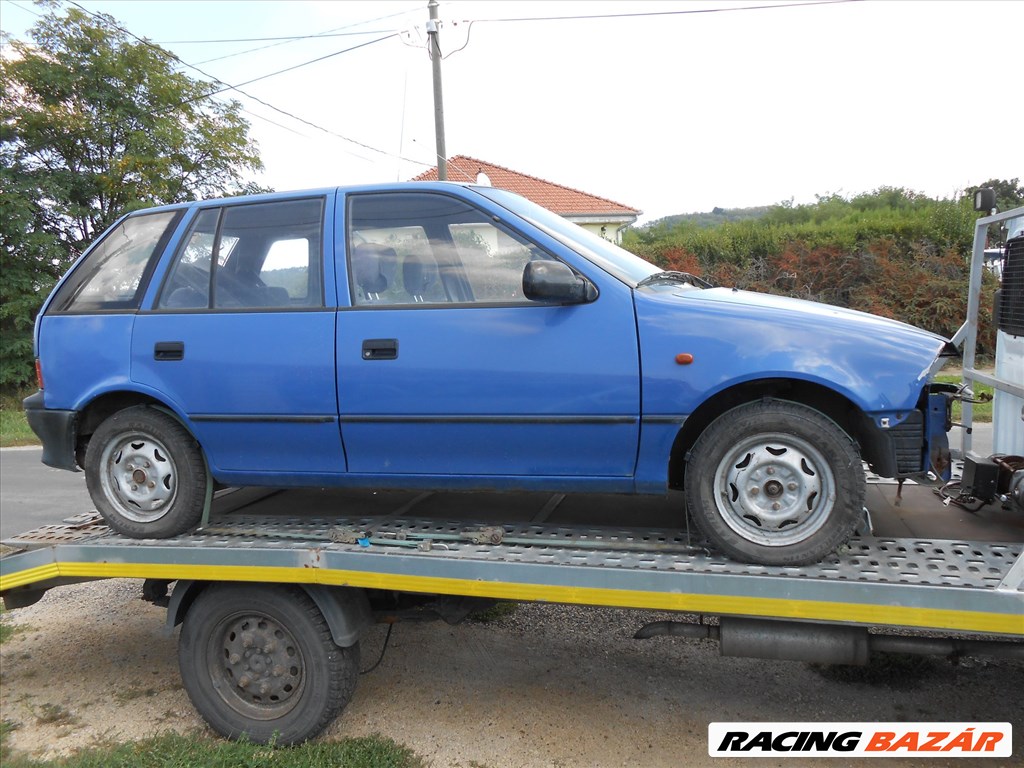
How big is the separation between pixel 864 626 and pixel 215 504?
3.25 meters

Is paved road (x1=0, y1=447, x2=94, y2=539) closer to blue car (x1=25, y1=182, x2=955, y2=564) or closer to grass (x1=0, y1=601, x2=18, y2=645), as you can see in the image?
grass (x1=0, y1=601, x2=18, y2=645)

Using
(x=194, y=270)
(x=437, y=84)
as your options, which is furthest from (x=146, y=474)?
(x=437, y=84)

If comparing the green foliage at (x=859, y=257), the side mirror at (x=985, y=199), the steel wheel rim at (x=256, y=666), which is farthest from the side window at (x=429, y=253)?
the green foliage at (x=859, y=257)

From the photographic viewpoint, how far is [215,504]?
13.7 ft

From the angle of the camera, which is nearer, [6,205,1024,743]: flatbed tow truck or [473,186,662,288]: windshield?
[6,205,1024,743]: flatbed tow truck

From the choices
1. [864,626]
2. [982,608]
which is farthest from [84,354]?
[982,608]

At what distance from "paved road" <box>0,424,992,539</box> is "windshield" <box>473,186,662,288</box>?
14.5 feet

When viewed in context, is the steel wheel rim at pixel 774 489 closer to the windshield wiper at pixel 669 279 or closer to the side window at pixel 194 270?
the windshield wiper at pixel 669 279

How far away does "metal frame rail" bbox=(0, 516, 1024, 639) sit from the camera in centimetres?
258

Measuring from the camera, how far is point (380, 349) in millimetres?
3246

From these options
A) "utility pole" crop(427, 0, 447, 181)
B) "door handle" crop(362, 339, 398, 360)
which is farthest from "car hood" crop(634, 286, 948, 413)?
"utility pole" crop(427, 0, 447, 181)

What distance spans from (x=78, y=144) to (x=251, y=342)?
16615mm

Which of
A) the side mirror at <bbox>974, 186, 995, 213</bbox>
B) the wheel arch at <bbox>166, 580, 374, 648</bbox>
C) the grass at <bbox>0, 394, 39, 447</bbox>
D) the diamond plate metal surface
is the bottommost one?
the grass at <bbox>0, 394, 39, 447</bbox>

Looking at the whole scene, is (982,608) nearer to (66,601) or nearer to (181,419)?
(181,419)
